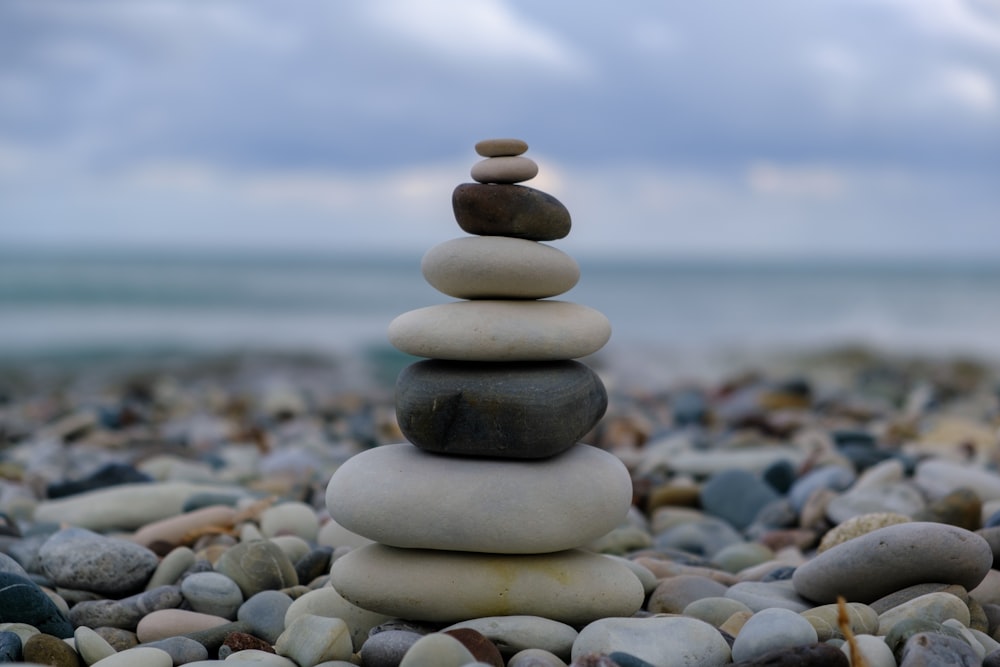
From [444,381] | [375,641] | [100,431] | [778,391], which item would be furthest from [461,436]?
[778,391]

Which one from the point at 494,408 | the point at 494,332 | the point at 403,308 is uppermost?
the point at 403,308

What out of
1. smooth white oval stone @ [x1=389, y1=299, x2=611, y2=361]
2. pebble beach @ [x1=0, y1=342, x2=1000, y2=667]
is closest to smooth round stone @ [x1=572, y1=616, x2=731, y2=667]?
pebble beach @ [x1=0, y1=342, x2=1000, y2=667]

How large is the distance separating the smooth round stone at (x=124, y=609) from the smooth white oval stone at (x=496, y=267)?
63.2 inches

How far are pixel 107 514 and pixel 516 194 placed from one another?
3.11 metres

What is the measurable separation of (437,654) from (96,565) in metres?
1.98

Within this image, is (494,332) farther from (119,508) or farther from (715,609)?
(119,508)

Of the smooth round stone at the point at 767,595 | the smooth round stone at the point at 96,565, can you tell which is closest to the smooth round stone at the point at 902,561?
the smooth round stone at the point at 767,595

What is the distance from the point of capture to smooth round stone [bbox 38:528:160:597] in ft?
13.2

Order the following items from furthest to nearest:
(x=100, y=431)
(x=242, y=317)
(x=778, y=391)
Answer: (x=242, y=317) < (x=778, y=391) < (x=100, y=431)

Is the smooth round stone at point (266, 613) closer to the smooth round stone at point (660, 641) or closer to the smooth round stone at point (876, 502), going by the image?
the smooth round stone at point (660, 641)

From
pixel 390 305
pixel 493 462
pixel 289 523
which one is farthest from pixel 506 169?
pixel 390 305

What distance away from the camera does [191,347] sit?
2227cm

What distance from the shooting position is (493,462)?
138 inches

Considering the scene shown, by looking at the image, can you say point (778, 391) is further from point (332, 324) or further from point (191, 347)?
point (332, 324)
